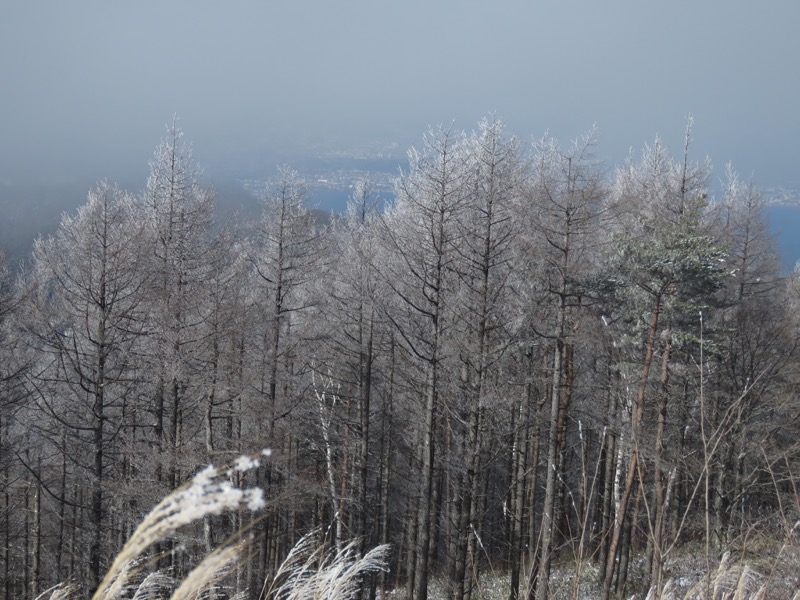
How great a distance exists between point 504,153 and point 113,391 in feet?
41.1

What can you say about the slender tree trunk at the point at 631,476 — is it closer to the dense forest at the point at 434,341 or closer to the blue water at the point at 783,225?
the dense forest at the point at 434,341

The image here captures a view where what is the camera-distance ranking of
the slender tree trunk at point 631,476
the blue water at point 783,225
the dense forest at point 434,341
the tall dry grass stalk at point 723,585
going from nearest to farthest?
1. the tall dry grass stalk at point 723,585
2. the slender tree trunk at point 631,476
3. the dense forest at point 434,341
4. the blue water at point 783,225

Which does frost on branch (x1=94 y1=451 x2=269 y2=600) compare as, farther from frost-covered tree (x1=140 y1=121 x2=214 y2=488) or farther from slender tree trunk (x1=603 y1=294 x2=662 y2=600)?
frost-covered tree (x1=140 y1=121 x2=214 y2=488)

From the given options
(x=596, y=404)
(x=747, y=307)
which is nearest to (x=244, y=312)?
(x=596, y=404)

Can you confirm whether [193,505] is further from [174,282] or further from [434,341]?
[174,282]

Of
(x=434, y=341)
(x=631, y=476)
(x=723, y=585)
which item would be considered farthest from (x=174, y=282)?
(x=723, y=585)

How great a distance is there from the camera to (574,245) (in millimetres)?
13055

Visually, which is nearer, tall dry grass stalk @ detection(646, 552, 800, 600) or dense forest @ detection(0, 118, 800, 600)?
tall dry grass stalk @ detection(646, 552, 800, 600)

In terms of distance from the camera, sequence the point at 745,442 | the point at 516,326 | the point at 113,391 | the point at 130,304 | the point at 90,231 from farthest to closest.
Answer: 1. the point at 113,391
2. the point at 516,326
3. the point at 745,442
4. the point at 130,304
5. the point at 90,231

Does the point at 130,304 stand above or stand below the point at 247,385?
above

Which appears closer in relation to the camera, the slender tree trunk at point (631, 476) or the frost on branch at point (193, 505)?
the frost on branch at point (193, 505)

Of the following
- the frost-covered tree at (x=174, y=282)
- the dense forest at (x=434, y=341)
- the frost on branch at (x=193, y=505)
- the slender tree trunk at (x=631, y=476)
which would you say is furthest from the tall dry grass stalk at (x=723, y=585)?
the frost-covered tree at (x=174, y=282)

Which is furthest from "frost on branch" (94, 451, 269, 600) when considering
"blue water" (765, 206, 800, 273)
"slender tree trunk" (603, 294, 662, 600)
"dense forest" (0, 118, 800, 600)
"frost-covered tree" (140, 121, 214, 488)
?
"blue water" (765, 206, 800, 273)

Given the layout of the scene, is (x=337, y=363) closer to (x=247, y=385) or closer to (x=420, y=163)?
(x=247, y=385)
